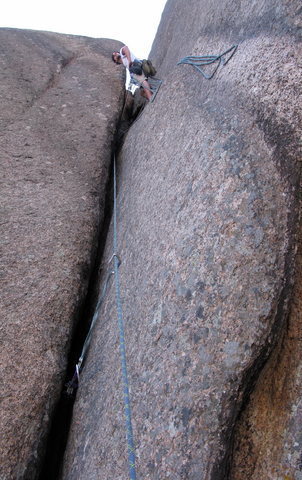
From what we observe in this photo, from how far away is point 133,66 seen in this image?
6566 millimetres

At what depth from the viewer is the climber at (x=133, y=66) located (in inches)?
241

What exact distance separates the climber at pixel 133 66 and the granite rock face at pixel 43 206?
0.58 feet

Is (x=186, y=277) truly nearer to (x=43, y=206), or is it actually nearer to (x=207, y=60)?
(x=43, y=206)

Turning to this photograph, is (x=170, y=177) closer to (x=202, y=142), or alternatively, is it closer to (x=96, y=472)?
(x=202, y=142)

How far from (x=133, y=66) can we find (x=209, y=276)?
4.85 metres

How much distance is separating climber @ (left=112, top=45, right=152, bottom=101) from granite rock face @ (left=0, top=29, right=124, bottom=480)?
18 centimetres

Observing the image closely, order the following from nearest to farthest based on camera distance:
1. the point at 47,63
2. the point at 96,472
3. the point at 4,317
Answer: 1. the point at 96,472
2. the point at 4,317
3. the point at 47,63

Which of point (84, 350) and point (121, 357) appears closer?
point (121, 357)

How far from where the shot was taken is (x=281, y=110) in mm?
2754

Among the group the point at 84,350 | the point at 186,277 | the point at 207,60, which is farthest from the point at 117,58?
the point at 186,277

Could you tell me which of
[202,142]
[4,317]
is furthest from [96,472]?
[202,142]

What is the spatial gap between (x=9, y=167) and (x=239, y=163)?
2.62 m

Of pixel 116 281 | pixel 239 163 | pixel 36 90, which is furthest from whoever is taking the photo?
pixel 36 90

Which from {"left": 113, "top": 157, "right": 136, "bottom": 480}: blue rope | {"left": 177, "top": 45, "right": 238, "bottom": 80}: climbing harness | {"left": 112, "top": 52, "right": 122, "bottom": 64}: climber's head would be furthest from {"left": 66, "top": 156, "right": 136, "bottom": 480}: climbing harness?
{"left": 112, "top": 52, "right": 122, "bottom": 64}: climber's head
